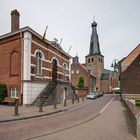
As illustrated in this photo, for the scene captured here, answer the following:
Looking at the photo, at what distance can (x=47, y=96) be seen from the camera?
23.4 metres

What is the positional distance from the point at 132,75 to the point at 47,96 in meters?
19.3

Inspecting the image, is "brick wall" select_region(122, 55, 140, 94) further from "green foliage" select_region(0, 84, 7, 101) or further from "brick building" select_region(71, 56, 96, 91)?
"brick building" select_region(71, 56, 96, 91)

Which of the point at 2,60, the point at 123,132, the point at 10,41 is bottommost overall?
the point at 123,132

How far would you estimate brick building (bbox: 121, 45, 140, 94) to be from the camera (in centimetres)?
3628

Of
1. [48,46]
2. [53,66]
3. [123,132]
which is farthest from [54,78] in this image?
[123,132]

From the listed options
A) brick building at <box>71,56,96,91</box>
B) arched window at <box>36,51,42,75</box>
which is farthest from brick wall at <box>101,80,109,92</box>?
arched window at <box>36,51,42,75</box>

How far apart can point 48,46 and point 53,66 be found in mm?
3524

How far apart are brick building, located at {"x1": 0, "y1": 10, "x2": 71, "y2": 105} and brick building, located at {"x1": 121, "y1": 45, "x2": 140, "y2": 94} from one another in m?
16.2

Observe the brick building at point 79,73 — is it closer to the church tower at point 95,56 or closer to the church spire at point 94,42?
the church tower at point 95,56

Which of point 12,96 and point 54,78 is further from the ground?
point 54,78

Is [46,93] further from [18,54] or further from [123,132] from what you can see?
[123,132]

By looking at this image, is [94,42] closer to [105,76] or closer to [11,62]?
[105,76]

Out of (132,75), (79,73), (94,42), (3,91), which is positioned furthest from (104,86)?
(3,91)

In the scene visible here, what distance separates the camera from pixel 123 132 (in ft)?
30.3
